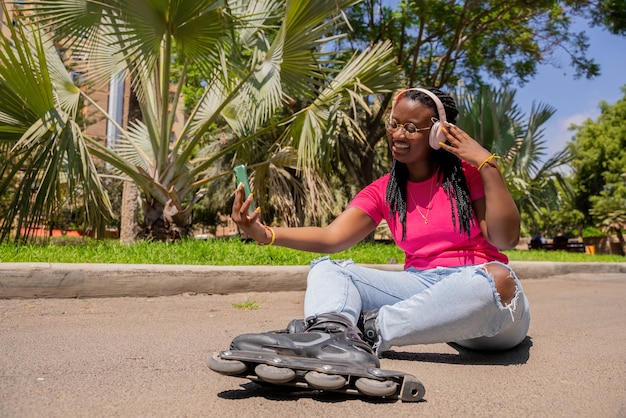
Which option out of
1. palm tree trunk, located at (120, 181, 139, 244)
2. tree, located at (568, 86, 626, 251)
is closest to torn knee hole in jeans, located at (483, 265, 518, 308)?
palm tree trunk, located at (120, 181, 139, 244)

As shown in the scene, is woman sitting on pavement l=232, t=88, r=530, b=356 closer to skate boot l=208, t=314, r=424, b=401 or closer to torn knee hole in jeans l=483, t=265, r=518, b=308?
torn knee hole in jeans l=483, t=265, r=518, b=308

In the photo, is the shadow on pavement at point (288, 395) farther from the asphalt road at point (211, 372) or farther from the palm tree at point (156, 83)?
the palm tree at point (156, 83)

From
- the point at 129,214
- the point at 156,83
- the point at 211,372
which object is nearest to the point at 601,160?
the point at 129,214

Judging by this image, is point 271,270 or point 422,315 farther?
point 271,270

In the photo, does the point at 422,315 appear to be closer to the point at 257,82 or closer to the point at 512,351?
the point at 512,351

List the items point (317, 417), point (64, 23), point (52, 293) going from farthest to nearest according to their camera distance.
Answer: point (64, 23), point (52, 293), point (317, 417)

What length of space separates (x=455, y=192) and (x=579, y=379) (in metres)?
0.75

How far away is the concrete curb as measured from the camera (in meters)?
3.36

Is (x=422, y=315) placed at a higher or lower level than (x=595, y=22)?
lower

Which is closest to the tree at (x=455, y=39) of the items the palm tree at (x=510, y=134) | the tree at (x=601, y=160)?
the palm tree at (x=510, y=134)

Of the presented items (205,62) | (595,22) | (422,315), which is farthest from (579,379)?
(595,22)

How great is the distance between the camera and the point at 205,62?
5.61 m

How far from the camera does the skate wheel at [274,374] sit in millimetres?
1400

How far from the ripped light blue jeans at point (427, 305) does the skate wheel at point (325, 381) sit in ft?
1.26
